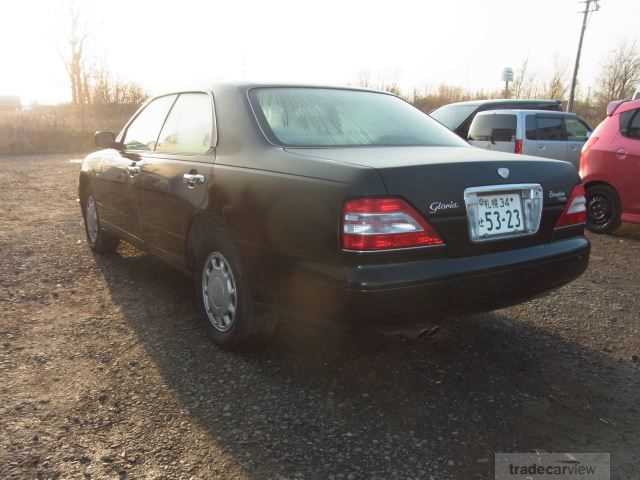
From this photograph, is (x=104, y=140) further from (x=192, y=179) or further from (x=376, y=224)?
(x=376, y=224)

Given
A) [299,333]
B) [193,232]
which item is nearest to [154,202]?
[193,232]

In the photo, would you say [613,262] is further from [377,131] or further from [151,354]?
[151,354]

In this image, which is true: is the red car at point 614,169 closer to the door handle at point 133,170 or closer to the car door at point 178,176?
the car door at point 178,176

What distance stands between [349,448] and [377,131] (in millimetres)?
1767

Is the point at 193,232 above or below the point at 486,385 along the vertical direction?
above

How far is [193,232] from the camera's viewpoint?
3.23 m

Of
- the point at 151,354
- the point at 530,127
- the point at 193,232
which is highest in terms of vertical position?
the point at 530,127

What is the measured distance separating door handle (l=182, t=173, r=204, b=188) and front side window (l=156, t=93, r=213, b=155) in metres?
0.16

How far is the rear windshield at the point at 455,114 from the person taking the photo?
11.3 meters

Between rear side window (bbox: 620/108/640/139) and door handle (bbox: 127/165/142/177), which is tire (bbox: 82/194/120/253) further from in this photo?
rear side window (bbox: 620/108/640/139)

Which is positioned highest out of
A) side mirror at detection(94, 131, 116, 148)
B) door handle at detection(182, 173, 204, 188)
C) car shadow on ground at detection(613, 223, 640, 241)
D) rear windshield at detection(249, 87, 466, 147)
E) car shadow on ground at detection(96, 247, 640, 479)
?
rear windshield at detection(249, 87, 466, 147)

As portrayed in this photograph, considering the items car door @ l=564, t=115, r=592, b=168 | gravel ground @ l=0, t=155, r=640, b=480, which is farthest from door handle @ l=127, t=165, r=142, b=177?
car door @ l=564, t=115, r=592, b=168

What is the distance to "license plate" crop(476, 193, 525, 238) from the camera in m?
2.37

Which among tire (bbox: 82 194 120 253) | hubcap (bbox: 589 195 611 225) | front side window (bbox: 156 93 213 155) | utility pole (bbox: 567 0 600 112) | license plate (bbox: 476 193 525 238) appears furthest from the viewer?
utility pole (bbox: 567 0 600 112)
